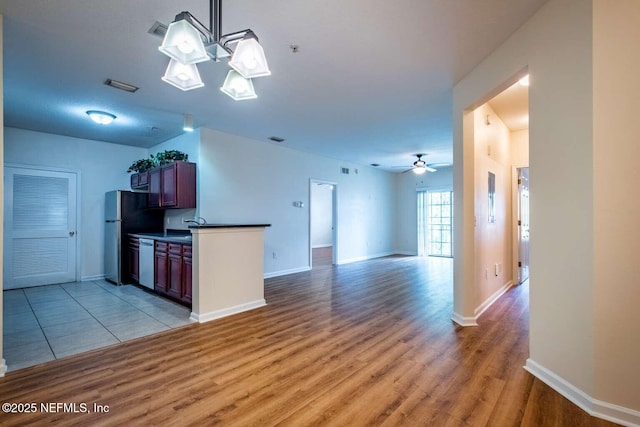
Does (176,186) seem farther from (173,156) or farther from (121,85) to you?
(121,85)

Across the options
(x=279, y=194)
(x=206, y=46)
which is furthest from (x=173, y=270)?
(x=206, y=46)

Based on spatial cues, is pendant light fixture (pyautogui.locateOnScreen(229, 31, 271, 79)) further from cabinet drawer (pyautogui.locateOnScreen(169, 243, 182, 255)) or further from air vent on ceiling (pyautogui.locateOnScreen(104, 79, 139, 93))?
cabinet drawer (pyautogui.locateOnScreen(169, 243, 182, 255))

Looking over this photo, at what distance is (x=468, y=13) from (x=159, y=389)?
11.4 feet

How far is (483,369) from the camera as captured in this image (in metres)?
2.26

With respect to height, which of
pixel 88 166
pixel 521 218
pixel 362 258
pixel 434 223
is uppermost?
pixel 88 166

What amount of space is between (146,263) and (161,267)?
0.61 meters

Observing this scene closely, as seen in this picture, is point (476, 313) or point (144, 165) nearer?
point (476, 313)

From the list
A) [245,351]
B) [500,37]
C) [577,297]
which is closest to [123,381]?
[245,351]

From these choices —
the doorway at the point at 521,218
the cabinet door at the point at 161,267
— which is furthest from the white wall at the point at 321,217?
the cabinet door at the point at 161,267

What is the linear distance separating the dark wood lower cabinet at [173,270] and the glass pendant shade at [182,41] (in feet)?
8.17

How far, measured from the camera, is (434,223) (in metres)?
8.87

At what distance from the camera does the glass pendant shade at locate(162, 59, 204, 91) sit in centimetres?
204

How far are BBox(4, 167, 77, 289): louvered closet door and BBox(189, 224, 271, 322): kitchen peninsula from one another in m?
Result: 3.77

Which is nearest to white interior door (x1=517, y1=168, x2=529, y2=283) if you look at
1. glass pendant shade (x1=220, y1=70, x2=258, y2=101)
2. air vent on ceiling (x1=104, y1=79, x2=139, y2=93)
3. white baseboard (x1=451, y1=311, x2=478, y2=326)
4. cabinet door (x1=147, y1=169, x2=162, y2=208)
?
white baseboard (x1=451, y1=311, x2=478, y2=326)
